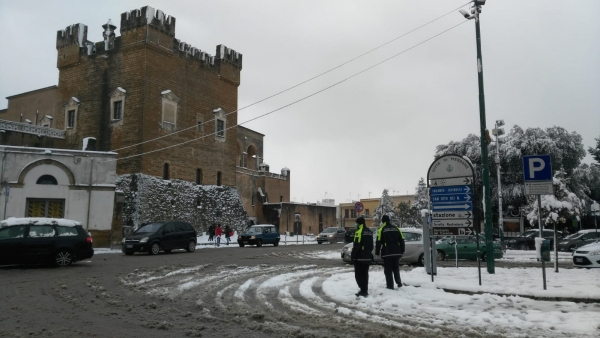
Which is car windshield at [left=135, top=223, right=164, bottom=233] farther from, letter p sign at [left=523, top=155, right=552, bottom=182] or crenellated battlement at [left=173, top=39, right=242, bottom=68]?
crenellated battlement at [left=173, top=39, right=242, bottom=68]

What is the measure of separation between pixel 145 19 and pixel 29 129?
12679mm

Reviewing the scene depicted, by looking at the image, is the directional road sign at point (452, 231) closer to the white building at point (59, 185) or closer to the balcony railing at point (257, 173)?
the white building at point (59, 185)

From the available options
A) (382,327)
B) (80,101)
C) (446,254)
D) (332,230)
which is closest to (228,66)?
(80,101)

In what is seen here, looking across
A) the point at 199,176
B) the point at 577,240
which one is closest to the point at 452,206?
the point at 577,240

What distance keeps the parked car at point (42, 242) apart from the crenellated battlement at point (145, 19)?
25.1 m

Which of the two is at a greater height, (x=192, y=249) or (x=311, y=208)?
(x=311, y=208)

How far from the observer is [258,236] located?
109ft

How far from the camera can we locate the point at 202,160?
41844mm

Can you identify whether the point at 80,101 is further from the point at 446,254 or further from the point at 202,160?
the point at 446,254

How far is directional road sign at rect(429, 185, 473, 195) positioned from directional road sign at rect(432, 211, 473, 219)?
1.72ft

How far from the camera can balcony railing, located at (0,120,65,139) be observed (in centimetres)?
3438

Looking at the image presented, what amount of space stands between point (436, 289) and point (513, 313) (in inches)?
97.2

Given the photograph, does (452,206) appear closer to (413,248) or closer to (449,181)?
(449,181)

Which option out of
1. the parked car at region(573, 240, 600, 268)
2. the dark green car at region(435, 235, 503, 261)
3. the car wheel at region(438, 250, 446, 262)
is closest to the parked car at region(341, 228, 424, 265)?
the dark green car at region(435, 235, 503, 261)
